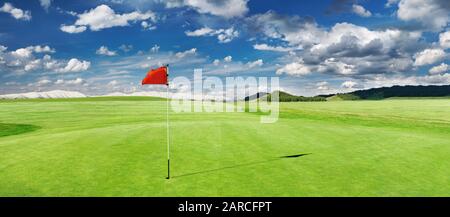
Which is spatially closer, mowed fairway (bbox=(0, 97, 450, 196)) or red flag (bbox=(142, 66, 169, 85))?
mowed fairway (bbox=(0, 97, 450, 196))

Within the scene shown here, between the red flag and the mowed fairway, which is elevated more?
the red flag

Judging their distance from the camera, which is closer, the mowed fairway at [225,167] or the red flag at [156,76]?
the mowed fairway at [225,167]

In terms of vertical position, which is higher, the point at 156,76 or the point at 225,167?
the point at 156,76

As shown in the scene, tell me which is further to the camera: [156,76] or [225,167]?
[225,167]

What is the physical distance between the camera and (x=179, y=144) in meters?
23.7

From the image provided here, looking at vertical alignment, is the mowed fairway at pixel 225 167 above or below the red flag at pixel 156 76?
below

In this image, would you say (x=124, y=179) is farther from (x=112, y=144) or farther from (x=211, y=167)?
(x=112, y=144)
